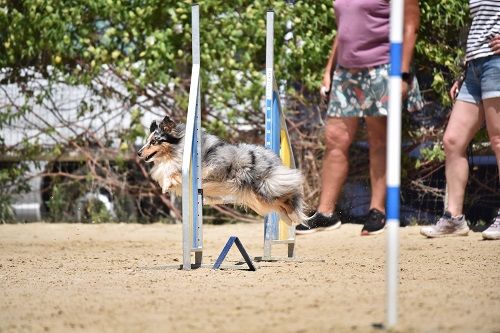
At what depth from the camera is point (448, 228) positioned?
303 inches

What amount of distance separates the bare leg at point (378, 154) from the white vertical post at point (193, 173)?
266 centimetres

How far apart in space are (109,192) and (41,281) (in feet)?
14.7

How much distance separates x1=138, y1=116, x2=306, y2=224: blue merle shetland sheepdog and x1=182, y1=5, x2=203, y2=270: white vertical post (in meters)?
0.34

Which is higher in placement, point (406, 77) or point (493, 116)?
point (406, 77)

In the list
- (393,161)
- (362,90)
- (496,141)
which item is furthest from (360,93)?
(393,161)

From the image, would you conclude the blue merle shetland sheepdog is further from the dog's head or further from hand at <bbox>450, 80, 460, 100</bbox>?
hand at <bbox>450, 80, 460, 100</bbox>

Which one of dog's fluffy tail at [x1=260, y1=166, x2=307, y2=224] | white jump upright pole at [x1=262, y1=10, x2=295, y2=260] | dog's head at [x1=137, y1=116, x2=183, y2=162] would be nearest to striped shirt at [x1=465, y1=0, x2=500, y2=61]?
white jump upright pole at [x1=262, y1=10, x2=295, y2=260]

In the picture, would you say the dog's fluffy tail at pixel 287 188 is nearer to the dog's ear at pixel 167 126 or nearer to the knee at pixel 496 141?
the dog's ear at pixel 167 126

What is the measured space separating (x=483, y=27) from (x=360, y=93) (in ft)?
4.15

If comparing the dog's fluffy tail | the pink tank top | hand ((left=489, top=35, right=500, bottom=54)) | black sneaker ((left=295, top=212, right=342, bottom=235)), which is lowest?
black sneaker ((left=295, top=212, right=342, bottom=235))

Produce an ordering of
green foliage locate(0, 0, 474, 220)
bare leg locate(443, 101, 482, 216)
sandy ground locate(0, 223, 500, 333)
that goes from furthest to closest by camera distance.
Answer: green foliage locate(0, 0, 474, 220) → bare leg locate(443, 101, 482, 216) → sandy ground locate(0, 223, 500, 333)

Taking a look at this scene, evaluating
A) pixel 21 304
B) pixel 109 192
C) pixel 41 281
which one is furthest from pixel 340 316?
pixel 109 192

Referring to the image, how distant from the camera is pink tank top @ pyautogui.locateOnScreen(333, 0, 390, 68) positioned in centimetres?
802

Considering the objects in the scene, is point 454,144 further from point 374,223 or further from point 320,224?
point 320,224
